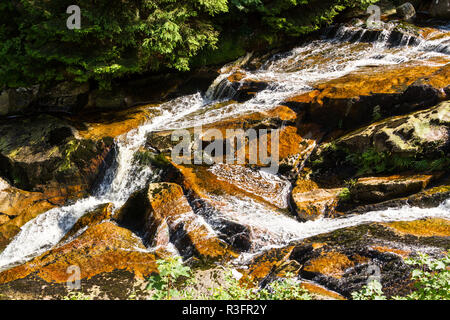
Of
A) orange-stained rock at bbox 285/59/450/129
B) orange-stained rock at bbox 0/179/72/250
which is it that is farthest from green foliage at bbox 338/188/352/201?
orange-stained rock at bbox 0/179/72/250

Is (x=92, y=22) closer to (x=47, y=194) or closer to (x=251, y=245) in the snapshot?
(x=47, y=194)

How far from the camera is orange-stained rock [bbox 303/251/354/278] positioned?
5156 millimetres

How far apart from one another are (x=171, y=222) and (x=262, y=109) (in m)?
4.62

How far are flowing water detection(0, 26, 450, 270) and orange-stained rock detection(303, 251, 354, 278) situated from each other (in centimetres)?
112

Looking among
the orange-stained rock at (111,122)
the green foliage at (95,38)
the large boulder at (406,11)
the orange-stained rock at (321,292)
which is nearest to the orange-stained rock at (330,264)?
the orange-stained rock at (321,292)

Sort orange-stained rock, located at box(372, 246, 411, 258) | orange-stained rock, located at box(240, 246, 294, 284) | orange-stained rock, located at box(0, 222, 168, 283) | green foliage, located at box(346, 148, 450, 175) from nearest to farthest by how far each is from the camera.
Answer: orange-stained rock, located at box(372, 246, 411, 258)
orange-stained rock, located at box(240, 246, 294, 284)
orange-stained rock, located at box(0, 222, 168, 283)
green foliage, located at box(346, 148, 450, 175)

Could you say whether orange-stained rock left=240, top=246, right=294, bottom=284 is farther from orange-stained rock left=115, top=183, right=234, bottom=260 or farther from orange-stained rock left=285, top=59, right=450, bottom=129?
orange-stained rock left=285, top=59, right=450, bottom=129

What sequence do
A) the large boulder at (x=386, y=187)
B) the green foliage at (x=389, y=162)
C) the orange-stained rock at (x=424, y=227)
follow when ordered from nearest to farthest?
the orange-stained rock at (x=424, y=227)
the large boulder at (x=386, y=187)
the green foliage at (x=389, y=162)

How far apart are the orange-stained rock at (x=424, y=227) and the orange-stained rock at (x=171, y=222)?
9.38ft

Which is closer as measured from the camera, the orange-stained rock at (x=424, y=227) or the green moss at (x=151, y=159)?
the orange-stained rock at (x=424, y=227)

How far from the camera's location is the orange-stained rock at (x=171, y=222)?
649cm

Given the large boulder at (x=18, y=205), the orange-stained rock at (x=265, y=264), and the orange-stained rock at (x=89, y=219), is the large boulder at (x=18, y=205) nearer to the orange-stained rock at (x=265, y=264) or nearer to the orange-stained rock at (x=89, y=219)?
the orange-stained rock at (x=89, y=219)

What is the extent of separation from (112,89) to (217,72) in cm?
398
